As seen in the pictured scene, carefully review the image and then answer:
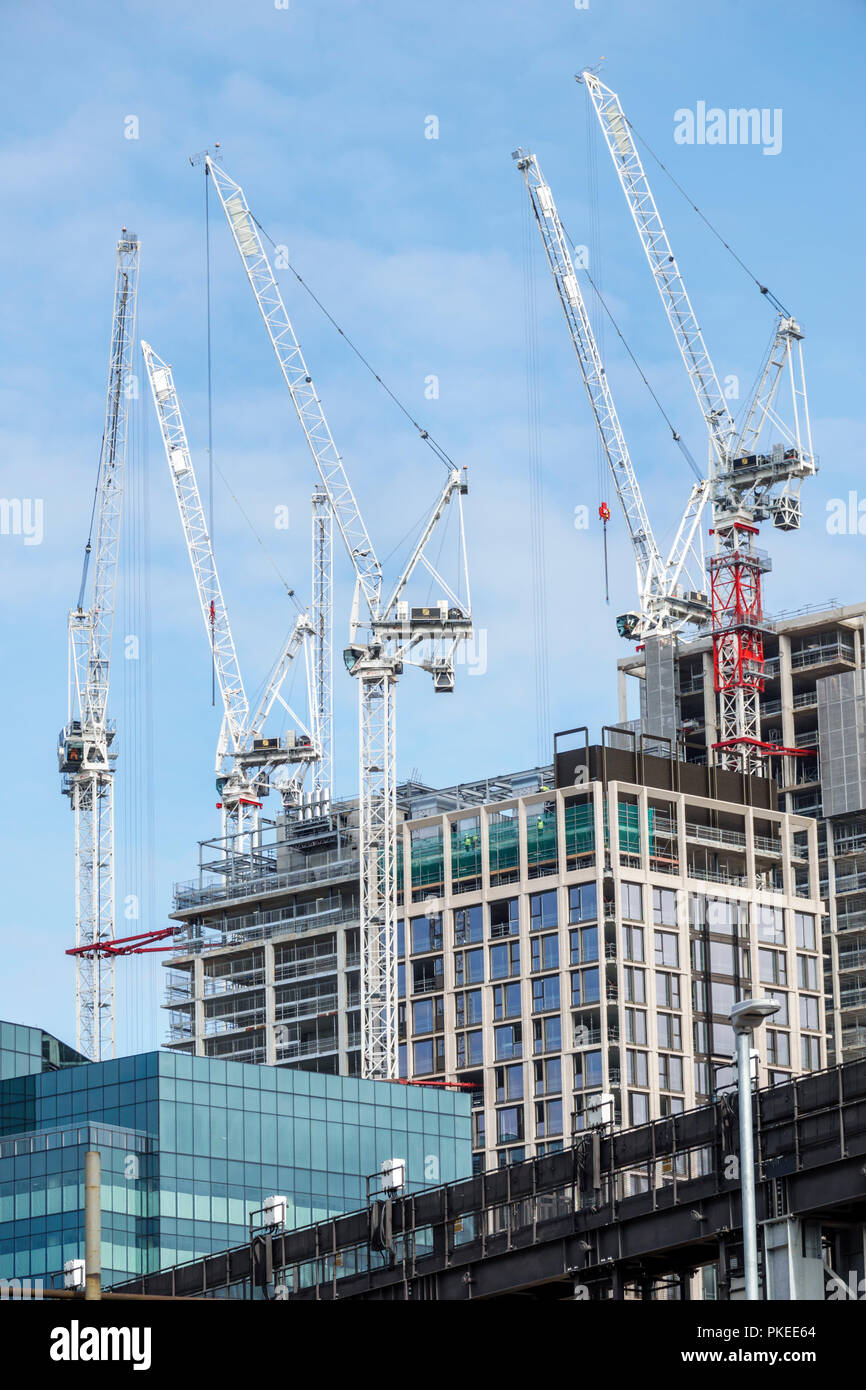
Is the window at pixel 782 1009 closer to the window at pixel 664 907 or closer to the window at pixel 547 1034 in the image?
the window at pixel 664 907

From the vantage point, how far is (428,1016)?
194 metres

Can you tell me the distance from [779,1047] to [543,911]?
23323mm

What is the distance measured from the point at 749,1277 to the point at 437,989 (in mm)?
155373

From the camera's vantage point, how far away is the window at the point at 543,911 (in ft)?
617

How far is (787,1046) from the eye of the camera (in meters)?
194

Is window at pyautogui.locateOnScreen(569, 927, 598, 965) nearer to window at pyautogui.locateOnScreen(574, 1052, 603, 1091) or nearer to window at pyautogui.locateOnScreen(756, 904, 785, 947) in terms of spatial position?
window at pyautogui.locateOnScreen(574, 1052, 603, 1091)

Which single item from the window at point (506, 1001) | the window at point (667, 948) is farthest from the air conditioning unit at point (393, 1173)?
the window at point (667, 948)

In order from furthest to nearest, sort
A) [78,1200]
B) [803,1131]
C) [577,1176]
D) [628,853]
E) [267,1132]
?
1. [628,853]
2. [267,1132]
3. [78,1200]
4. [577,1176]
5. [803,1131]

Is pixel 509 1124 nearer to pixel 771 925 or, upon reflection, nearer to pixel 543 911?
pixel 543 911

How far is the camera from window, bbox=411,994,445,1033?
636 ft

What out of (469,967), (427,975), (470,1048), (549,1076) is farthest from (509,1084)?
(427,975)

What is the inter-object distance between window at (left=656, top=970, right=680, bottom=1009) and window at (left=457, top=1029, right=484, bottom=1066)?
14821 mm
